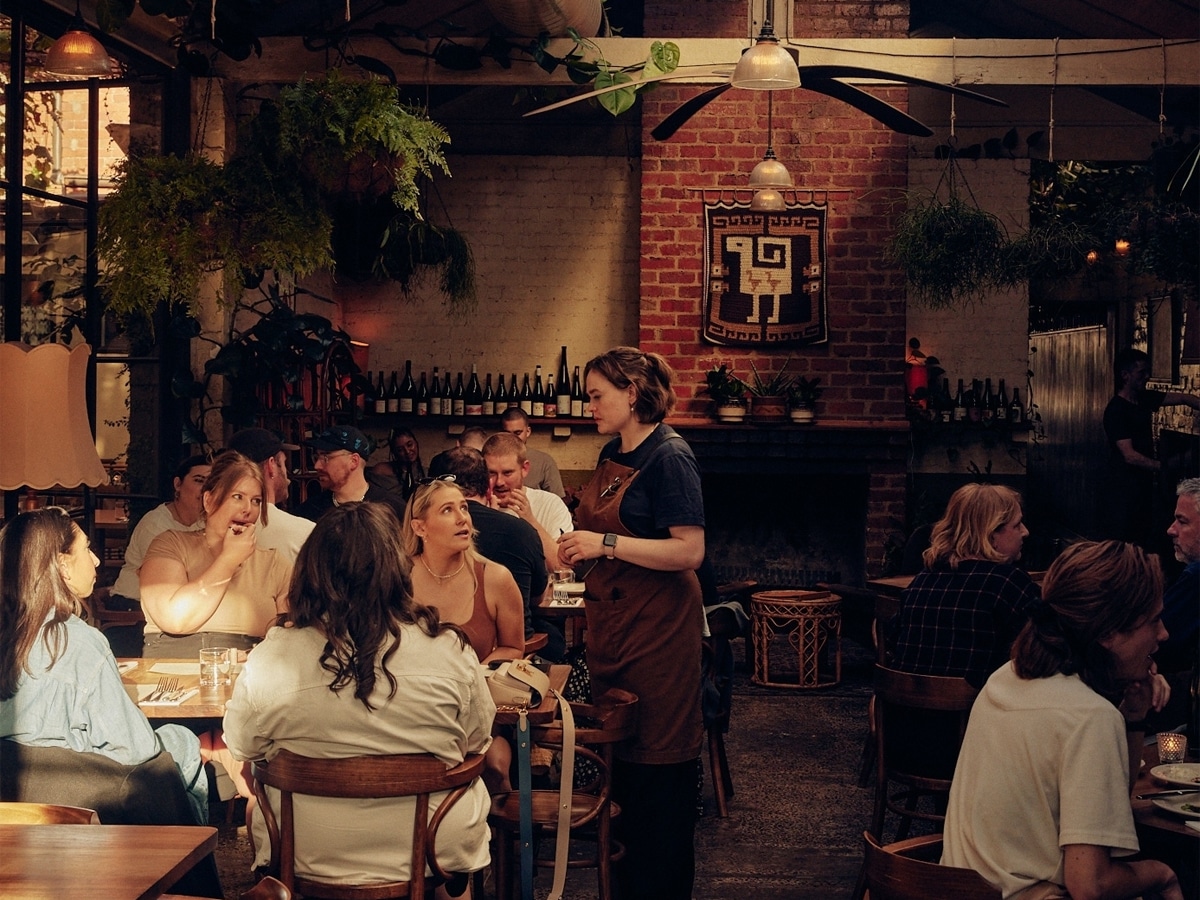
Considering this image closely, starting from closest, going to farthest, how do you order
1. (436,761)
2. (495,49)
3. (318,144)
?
(436,761)
(318,144)
(495,49)

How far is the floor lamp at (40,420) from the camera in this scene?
3471mm

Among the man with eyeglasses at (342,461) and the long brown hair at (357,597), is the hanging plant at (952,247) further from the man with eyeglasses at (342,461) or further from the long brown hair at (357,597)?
the long brown hair at (357,597)

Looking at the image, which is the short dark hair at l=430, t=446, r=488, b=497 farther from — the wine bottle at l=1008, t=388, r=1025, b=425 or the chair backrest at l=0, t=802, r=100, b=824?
the wine bottle at l=1008, t=388, r=1025, b=425

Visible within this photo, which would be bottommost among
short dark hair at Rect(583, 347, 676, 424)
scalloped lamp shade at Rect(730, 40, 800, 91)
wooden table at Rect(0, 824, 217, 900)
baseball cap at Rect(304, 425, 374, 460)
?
wooden table at Rect(0, 824, 217, 900)

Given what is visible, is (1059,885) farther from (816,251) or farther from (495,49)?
(816,251)

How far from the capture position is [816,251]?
8.36 metres

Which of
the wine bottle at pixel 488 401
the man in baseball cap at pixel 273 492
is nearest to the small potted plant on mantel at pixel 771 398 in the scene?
the wine bottle at pixel 488 401

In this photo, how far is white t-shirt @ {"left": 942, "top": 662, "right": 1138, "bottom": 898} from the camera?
7.50 ft

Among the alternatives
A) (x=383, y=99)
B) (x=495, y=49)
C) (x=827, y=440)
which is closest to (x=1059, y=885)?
(x=383, y=99)

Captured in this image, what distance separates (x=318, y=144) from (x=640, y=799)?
3.24 metres

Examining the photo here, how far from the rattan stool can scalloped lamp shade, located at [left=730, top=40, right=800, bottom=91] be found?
3.17 m

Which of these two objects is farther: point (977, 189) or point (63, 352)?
point (977, 189)

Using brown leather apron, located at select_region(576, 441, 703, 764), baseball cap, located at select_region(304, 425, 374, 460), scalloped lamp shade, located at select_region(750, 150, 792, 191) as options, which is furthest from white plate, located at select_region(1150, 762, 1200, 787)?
scalloped lamp shade, located at select_region(750, 150, 792, 191)

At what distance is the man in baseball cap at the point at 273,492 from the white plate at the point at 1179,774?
285 centimetres
